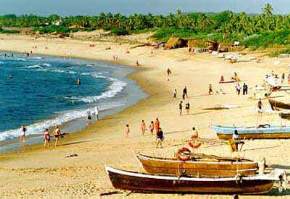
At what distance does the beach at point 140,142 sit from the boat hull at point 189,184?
369 mm

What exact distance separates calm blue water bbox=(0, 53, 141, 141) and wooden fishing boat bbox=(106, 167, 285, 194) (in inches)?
575

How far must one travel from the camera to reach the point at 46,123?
3662cm

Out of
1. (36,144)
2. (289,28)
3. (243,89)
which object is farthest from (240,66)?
(36,144)

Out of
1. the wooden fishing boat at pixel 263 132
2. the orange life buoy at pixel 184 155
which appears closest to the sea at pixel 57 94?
the wooden fishing boat at pixel 263 132

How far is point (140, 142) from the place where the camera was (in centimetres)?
2925

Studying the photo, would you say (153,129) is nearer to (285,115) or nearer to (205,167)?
(285,115)

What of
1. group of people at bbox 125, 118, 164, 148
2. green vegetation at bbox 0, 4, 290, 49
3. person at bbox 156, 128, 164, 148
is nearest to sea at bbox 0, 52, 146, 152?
group of people at bbox 125, 118, 164, 148

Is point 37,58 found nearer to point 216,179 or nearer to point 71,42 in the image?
point 71,42

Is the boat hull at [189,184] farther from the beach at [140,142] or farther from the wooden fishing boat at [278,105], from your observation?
the wooden fishing boat at [278,105]

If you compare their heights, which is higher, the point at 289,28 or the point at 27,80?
the point at 289,28

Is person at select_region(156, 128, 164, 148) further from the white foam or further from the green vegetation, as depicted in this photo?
the green vegetation

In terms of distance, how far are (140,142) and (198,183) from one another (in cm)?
975

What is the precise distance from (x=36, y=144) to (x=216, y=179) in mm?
14044

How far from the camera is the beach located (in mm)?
22094
